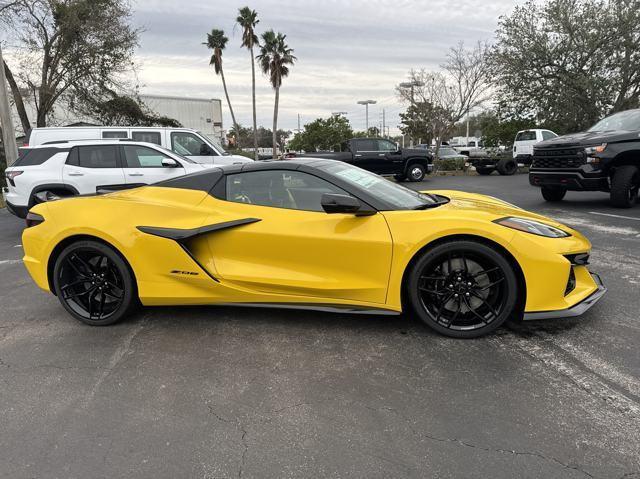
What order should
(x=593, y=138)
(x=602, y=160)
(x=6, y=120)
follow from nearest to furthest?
1. (x=602, y=160)
2. (x=593, y=138)
3. (x=6, y=120)

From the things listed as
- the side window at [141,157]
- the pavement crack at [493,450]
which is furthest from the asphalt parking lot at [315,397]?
the side window at [141,157]

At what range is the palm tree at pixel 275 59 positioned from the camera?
3947 cm

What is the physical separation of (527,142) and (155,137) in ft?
53.3

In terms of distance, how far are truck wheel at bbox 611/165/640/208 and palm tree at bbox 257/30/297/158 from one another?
109ft

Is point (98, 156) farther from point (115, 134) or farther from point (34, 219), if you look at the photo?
point (34, 219)

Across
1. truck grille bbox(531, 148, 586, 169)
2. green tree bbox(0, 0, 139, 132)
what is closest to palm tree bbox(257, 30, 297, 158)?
green tree bbox(0, 0, 139, 132)

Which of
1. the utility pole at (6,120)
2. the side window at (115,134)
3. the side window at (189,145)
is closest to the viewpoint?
the side window at (115,134)

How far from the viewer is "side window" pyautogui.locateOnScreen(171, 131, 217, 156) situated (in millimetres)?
11438

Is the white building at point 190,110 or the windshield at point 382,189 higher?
the white building at point 190,110

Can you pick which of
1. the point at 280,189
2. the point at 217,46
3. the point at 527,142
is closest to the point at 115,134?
the point at 280,189

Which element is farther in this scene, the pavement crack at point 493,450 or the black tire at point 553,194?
the black tire at point 553,194

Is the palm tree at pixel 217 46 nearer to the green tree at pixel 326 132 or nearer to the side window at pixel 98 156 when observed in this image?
the green tree at pixel 326 132

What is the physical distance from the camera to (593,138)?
832cm

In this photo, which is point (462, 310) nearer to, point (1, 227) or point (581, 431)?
point (581, 431)
